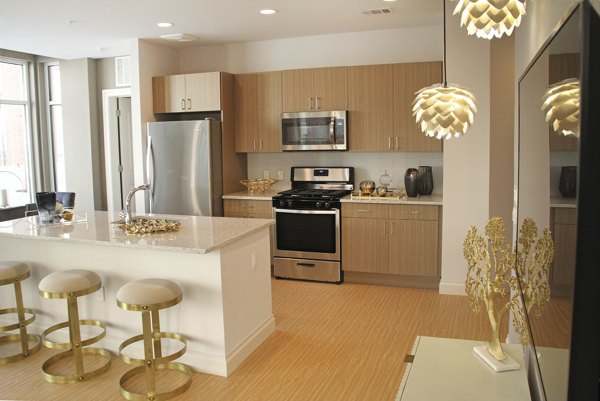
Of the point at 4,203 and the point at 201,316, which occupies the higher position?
the point at 4,203

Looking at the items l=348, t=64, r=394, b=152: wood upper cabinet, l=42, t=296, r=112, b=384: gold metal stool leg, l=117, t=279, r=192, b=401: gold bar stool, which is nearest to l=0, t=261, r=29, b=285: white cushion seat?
l=42, t=296, r=112, b=384: gold metal stool leg

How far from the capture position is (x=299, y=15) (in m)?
5.04

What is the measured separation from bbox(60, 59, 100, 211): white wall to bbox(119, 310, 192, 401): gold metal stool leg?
14.8 ft

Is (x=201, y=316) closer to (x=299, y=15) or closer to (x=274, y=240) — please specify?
(x=274, y=240)

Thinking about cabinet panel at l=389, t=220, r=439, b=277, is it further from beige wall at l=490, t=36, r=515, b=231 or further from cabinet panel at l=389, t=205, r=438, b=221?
beige wall at l=490, t=36, r=515, b=231

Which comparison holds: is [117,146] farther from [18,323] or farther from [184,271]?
[184,271]

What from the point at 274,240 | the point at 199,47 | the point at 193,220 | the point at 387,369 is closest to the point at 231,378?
the point at 387,369

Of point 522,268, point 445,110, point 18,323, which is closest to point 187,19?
point 18,323

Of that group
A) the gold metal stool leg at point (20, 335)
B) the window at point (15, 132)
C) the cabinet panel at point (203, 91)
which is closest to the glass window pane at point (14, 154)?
the window at point (15, 132)

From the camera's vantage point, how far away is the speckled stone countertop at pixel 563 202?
0.89 metres

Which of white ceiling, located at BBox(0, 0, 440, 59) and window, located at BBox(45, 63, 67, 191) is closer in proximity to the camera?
white ceiling, located at BBox(0, 0, 440, 59)

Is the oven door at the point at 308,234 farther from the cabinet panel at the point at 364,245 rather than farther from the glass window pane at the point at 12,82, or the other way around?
the glass window pane at the point at 12,82

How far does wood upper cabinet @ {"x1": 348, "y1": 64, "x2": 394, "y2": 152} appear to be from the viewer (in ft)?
17.9

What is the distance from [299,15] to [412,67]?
4.15 ft
